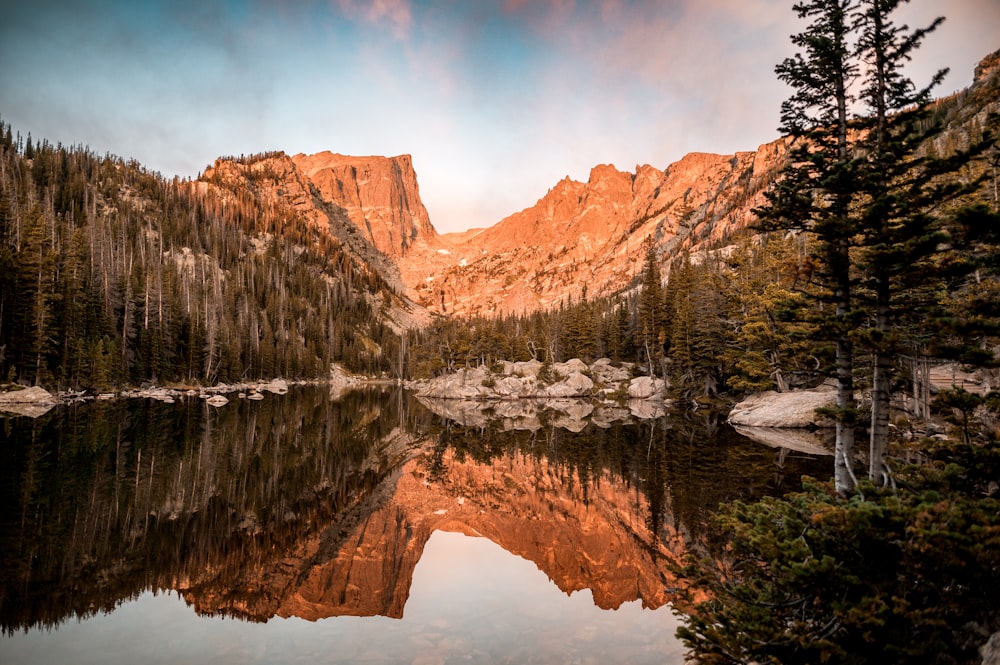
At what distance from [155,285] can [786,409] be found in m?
83.1

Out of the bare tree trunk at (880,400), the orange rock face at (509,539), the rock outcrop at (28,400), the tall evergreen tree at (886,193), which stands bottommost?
the orange rock face at (509,539)

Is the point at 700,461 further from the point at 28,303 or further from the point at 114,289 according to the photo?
the point at 114,289

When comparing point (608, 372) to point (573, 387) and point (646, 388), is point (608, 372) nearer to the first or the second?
point (573, 387)

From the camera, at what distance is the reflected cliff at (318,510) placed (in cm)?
1123

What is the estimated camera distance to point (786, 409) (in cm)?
3725

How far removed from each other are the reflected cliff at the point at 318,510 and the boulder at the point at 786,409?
494cm

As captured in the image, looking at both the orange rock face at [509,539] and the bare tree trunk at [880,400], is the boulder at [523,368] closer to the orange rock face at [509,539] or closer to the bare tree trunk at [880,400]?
the orange rock face at [509,539]

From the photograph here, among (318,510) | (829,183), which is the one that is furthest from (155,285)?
(829,183)

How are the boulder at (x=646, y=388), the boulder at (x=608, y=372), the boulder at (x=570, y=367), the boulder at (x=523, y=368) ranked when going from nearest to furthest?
the boulder at (x=646, y=388), the boulder at (x=608, y=372), the boulder at (x=570, y=367), the boulder at (x=523, y=368)

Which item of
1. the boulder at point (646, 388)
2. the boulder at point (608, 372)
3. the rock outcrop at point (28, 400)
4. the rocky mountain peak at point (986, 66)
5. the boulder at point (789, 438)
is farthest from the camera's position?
the rocky mountain peak at point (986, 66)

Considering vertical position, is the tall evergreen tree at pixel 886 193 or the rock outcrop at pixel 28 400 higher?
the tall evergreen tree at pixel 886 193

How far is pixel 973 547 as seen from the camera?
16.5 ft

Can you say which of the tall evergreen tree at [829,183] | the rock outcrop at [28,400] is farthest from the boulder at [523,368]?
the tall evergreen tree at [829,183]

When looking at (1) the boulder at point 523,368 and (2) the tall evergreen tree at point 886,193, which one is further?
(1) the boulder at point 523,368
